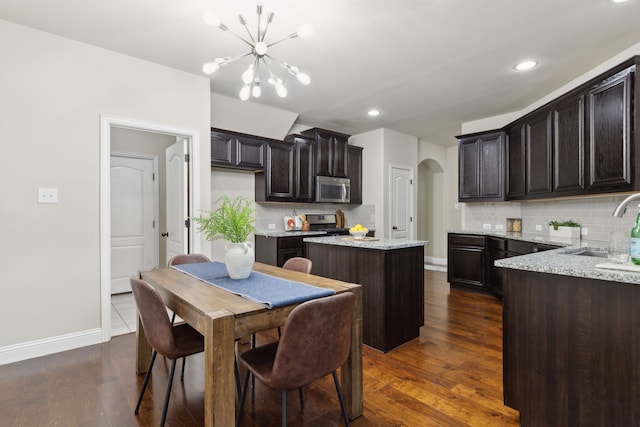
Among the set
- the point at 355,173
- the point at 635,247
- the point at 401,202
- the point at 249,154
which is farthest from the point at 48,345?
the point at 401,202

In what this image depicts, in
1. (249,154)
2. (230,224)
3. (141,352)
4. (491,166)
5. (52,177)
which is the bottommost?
(141,352)

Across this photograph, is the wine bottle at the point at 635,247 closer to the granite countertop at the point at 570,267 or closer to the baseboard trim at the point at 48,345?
the granite countertop at the point at 570,267

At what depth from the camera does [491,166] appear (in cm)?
460

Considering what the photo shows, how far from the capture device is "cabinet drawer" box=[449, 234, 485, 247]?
4.40 m

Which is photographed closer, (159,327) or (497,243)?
(159,327)

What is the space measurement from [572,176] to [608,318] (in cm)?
215

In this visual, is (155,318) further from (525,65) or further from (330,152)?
(330,152)

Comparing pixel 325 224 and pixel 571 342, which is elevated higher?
pixel 325 224

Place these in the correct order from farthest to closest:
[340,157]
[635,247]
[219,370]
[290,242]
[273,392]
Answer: [340,157]
[290,242]
[273,392]
[635,247]
[219,370]

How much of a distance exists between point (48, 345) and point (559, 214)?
540cm

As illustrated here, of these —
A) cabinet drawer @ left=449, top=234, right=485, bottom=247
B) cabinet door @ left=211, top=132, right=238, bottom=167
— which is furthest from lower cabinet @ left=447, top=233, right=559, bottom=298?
cabinet door @ left=211, top=132, right=238, bottom=167

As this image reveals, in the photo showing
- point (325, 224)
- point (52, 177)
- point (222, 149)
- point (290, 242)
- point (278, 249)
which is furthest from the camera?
point (325, 224)

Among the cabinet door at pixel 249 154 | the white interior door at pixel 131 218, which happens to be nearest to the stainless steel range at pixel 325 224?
the cabinet door at pixel 249 154

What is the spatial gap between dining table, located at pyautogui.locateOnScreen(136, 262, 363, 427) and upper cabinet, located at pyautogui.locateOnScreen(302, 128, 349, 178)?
336cm
